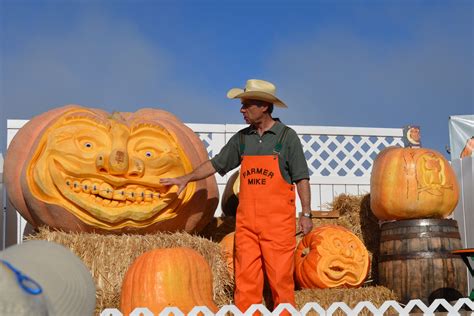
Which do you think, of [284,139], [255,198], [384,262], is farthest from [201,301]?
[384,262]

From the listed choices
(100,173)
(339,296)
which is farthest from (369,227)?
(100,173)

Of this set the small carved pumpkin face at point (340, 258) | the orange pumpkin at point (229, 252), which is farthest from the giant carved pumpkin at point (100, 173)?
the small carved pumpkin face at point (340, 258)

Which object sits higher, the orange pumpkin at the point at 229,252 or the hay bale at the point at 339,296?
the orange pumpkin at the point at 229,252

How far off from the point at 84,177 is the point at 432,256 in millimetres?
2424

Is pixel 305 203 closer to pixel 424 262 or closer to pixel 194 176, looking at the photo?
pixel 194 176

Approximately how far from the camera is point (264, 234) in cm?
363

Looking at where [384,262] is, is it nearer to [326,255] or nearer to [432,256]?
[432,256]

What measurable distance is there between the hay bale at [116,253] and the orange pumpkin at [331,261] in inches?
23.7

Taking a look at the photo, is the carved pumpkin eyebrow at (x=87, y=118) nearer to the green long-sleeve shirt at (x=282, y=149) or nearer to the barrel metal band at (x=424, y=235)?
the green long-sleeve shirt at (x=282, y=149)

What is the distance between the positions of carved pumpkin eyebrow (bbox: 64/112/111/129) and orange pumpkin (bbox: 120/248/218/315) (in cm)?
100

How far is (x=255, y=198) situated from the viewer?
3.66 metres

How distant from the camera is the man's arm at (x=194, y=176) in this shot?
4016 mm

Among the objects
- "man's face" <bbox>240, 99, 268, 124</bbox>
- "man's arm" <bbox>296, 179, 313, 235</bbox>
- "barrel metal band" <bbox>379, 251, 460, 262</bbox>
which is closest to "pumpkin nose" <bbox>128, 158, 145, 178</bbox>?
"man's face" <bbox>240, 99, 268, 124</bbox>

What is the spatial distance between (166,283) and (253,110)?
1.06 meters
